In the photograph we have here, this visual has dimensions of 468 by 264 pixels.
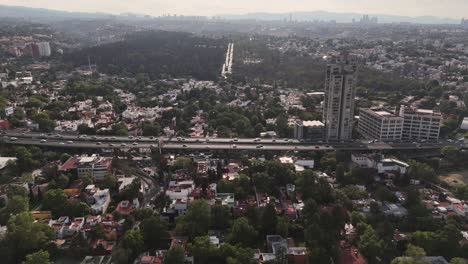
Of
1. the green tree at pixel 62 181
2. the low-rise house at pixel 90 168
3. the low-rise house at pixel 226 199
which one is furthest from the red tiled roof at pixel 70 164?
the low-rise house at pixel 226 199

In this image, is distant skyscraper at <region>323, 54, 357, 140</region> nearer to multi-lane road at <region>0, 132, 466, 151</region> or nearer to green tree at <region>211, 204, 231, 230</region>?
multi-lane road at <region>0, 132, 466, 151</region>

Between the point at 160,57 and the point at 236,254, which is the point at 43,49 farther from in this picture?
the point at 236,254

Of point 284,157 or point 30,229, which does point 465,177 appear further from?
point 30,229

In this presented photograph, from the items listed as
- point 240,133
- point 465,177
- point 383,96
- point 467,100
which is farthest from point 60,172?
point 467,100

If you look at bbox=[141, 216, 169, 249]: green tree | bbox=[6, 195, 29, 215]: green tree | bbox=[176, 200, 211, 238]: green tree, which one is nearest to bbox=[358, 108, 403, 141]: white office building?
bbox=[176, 200, 211, 238]: green tree

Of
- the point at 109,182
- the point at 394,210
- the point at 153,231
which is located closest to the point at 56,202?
the point at 109,182

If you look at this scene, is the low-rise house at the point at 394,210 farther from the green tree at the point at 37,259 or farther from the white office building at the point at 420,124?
the green tree at the point at 37,259

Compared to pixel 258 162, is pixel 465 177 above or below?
below
